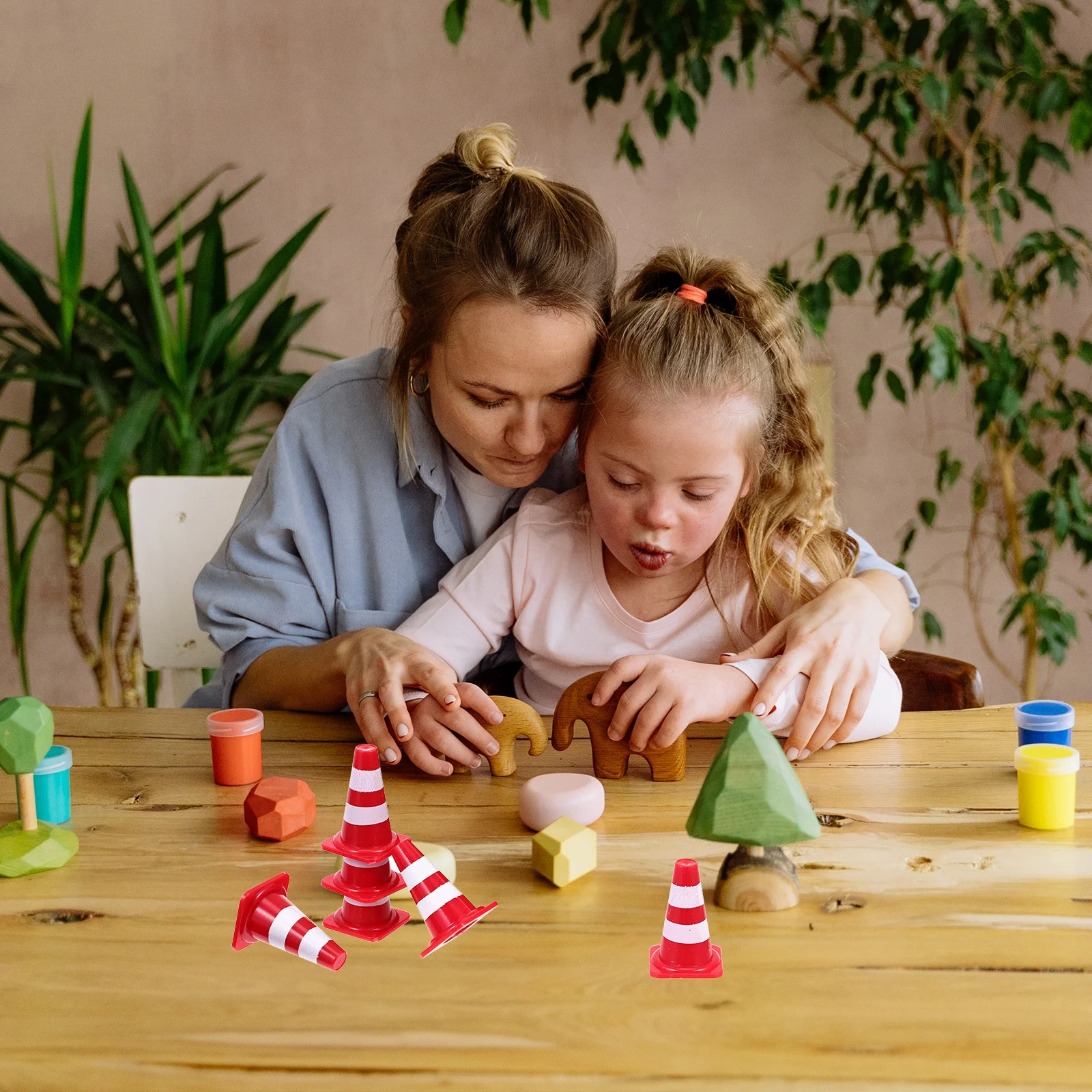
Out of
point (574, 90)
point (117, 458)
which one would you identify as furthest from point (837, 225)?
point (117, 458)

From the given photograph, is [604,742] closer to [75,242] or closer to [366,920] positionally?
[366,920]

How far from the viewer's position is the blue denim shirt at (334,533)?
4.56 ft

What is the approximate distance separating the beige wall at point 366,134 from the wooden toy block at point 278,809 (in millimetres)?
1926

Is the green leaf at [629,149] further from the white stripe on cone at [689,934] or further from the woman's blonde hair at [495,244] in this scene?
the white stripe on cone at [689,934]

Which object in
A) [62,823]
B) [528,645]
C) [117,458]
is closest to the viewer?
[62,823]

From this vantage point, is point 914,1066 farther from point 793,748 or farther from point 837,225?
point 837,225

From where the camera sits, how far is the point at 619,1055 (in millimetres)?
625

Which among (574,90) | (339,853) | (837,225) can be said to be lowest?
(339,853)

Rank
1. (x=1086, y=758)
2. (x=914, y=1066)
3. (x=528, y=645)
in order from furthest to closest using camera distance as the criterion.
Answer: (x=528, y=645) → (x=1086, y=758) → (x=914, y=1066)

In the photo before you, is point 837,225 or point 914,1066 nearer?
point 914,1066

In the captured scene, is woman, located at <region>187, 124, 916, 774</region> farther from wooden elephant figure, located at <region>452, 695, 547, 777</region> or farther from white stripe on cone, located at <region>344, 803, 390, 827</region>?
white stripe on cone, located at <region>344, 803, 390, 827</region>

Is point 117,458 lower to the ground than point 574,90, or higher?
lower

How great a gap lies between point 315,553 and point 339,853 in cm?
65

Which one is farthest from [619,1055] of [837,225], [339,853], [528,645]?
[837,225]
